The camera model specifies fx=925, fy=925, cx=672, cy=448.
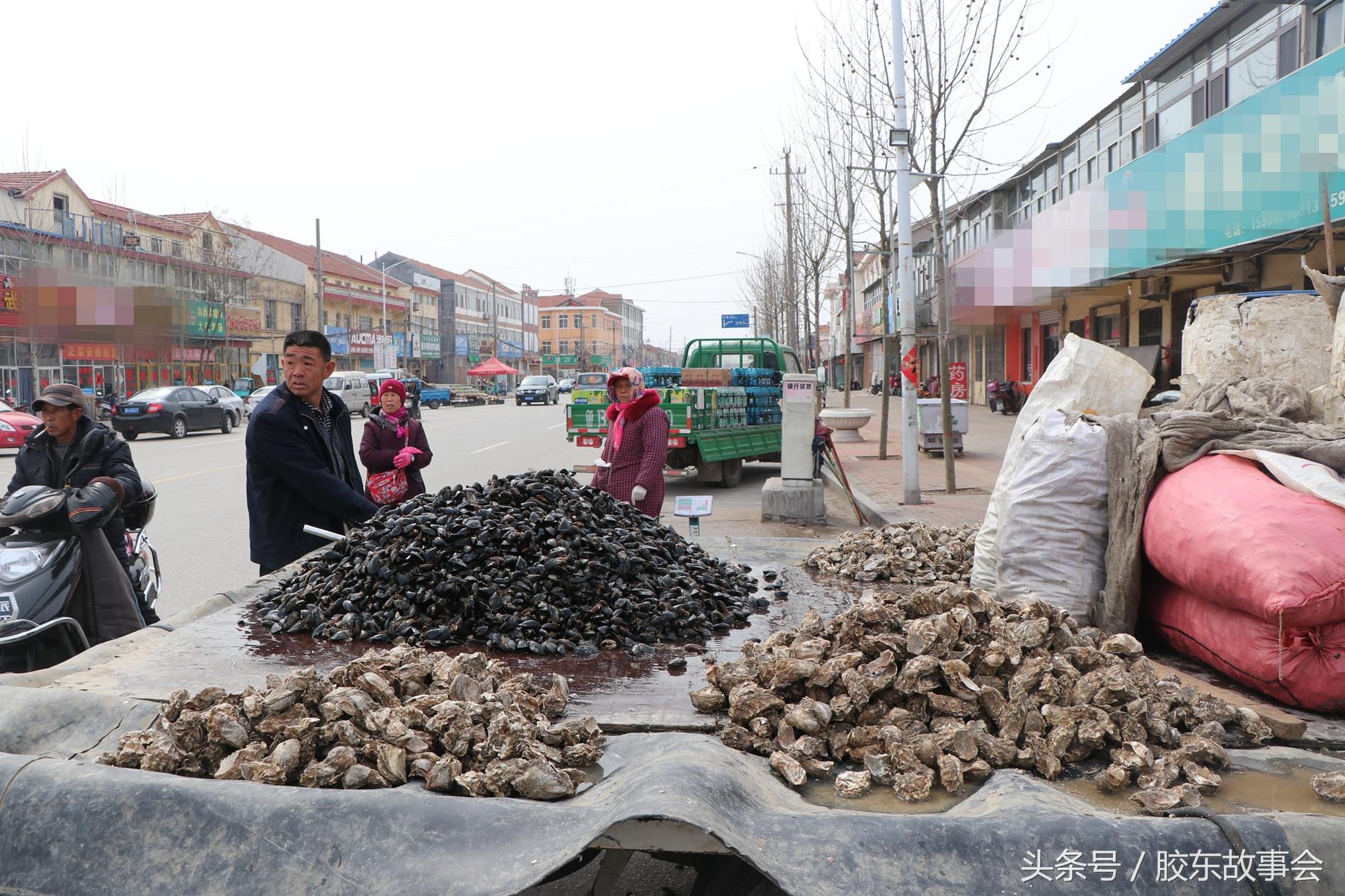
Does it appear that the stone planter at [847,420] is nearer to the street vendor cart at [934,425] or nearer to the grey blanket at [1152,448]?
the street vendor cart at [934,425]

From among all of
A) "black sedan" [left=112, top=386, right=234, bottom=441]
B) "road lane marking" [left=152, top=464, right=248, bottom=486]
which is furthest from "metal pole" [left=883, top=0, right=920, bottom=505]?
"black sedan" [left=112, top=386, right=234, bottom=441]

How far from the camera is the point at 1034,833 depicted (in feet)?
6.76

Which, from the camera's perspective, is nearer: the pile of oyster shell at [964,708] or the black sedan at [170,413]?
the pile of oyster shell at [964,708]

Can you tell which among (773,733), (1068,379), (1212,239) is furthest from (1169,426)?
(1212,239)

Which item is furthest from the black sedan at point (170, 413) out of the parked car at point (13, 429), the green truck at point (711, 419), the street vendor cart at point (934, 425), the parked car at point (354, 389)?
the street vendor cart at point (934, 425)

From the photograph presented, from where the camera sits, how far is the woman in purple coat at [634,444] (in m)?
6.59

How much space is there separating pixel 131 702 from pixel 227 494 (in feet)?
33.3

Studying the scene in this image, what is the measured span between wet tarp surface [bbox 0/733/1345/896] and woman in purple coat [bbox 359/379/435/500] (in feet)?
13.6

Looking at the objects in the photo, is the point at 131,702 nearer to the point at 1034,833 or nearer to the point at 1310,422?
the point at 1034,833

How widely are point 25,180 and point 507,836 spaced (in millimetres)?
33681

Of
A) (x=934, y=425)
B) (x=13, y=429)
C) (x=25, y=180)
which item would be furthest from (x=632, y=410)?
(x=25, y=180)

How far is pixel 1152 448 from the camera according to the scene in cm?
381

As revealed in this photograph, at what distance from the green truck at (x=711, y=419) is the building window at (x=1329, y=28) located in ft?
26.0

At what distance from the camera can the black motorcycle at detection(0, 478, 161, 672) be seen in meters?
3.70
